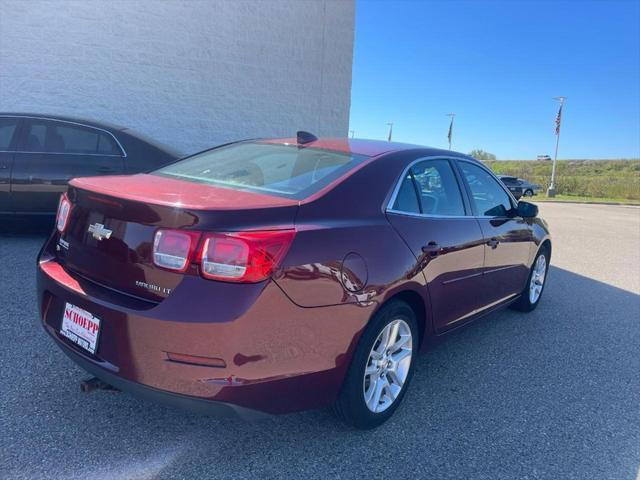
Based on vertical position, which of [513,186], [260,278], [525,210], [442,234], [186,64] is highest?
[186,64]

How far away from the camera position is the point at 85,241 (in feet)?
7.66

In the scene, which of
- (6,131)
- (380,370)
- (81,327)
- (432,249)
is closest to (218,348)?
(81,327)

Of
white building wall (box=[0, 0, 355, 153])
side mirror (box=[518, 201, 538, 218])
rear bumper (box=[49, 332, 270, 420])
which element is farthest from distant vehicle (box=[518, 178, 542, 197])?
rear bumper (box=[49, 332, 270, 420])

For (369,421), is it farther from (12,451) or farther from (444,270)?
(12,451)

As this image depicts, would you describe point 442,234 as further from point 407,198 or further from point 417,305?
point 417,305

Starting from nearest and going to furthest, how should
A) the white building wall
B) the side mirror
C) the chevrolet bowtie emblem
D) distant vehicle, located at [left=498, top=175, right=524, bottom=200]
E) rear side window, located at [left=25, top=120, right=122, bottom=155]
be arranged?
the chevrolet bowtie emblem → the side mirror → rear side window, located at [left=25, top=120, right=122, bottom=155] → the white building wall → distant vehicle, located at [left=498, top=175, right=524, bottom=200]

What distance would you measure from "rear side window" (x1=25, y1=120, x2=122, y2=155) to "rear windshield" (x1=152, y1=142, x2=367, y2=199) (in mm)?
3113

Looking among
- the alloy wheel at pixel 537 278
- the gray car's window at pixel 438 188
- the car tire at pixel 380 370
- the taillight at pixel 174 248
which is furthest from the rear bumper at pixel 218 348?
the alloy wheel at pixel 537 278

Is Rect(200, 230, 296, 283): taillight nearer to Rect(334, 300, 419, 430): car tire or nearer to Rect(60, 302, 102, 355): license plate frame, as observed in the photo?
Rect(60, 302, 102, 355): license plate frame

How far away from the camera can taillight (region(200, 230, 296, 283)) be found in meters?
1.95

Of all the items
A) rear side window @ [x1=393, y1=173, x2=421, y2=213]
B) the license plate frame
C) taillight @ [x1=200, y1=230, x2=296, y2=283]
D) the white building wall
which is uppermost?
the white building wall

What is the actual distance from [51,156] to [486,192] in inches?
Result: 187

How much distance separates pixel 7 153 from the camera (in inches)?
219

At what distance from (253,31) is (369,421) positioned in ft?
32.1
